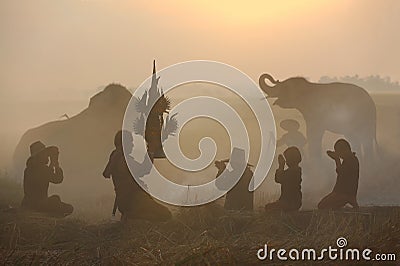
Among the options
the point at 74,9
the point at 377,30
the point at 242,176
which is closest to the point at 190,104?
the point at 242,176

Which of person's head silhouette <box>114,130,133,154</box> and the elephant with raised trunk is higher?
the elephant with raised trunk

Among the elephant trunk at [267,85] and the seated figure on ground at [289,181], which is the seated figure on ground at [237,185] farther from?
the elephant trunk at [267,85]

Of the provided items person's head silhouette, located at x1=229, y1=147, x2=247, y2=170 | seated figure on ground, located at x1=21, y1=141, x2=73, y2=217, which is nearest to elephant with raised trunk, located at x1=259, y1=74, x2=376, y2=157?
person's head silhouette, located at x1=229, y1=147, x2=247, y2=170

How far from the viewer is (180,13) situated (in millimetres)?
3156

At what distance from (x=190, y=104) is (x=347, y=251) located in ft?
3.34

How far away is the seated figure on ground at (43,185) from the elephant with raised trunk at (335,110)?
1.06 m

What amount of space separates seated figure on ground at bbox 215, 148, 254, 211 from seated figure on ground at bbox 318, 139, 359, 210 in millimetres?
354

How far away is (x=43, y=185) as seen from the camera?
3.11 metres

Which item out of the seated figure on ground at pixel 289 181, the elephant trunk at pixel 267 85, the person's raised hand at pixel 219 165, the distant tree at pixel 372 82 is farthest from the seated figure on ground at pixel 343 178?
the person's raised hand at pixel 219 165

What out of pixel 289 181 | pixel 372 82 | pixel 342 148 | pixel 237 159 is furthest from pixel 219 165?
pixel 372 82

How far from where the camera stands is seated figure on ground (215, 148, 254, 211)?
3.12m

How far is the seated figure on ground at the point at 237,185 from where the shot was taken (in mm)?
3123

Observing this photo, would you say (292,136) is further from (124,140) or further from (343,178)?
(124,140)

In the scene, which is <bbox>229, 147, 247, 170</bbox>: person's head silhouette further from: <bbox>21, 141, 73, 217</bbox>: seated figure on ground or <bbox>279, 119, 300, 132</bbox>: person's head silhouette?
<bbox>21, 141, 73, 217</bbox>: seated figure on ground
